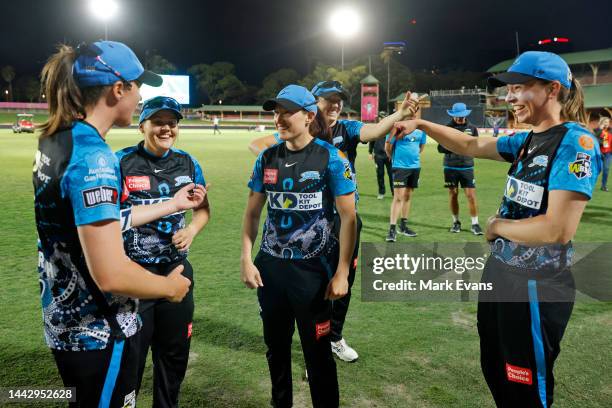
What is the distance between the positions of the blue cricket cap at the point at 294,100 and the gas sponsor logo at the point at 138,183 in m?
1.02

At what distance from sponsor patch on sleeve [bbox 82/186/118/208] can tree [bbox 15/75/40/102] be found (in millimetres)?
115551

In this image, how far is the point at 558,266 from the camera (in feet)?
8.77

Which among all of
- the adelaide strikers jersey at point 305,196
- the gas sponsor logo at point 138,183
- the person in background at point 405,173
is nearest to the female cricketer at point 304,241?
the adelaide strikers jersey at point 305,196

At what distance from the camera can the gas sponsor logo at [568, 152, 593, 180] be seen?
2.44 metres

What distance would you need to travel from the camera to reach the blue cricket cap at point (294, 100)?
3.33 m

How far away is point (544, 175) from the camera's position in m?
2.58

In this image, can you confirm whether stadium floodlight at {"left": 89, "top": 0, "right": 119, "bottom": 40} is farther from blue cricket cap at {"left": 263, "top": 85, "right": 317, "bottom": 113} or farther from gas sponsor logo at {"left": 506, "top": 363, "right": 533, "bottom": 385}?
gas sponsor logo at {"left": 506, "top": 363, "right": 533, "bottom": 385}

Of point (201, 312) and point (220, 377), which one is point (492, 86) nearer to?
point (220, 377)

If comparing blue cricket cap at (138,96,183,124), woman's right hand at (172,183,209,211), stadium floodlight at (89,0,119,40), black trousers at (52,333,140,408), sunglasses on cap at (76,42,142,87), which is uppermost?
stadium floodlight at (89,0,119,40)

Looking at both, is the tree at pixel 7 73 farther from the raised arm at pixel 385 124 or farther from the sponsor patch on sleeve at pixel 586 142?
the sponsor patch on sleeve at pixel 586 142

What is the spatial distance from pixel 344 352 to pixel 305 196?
1.89m

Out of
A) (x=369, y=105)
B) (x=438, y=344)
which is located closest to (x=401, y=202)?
(x=438, y=344)

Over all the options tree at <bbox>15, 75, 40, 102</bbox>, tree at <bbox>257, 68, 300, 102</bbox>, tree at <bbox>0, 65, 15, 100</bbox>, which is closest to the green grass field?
tree at <bbox>257, 68, 300, 102</bbox>

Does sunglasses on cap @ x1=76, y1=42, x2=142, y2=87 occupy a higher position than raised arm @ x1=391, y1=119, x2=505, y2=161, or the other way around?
sunglasses on cap @ x1=76, y1=42, x2=142, y2=87
